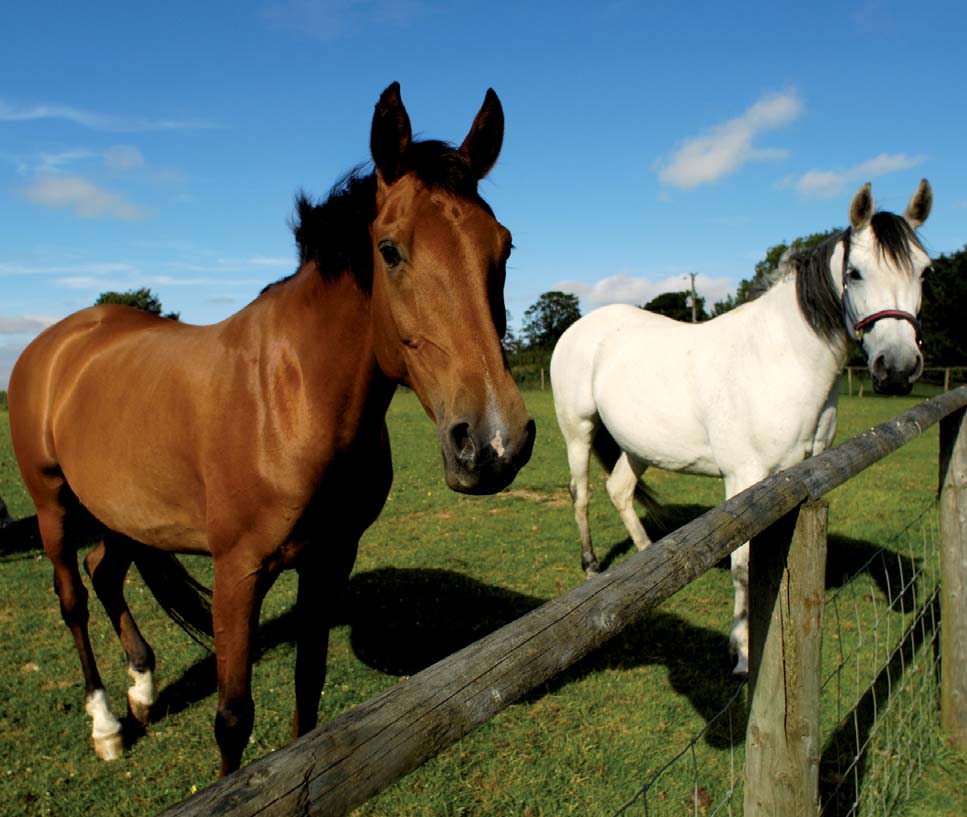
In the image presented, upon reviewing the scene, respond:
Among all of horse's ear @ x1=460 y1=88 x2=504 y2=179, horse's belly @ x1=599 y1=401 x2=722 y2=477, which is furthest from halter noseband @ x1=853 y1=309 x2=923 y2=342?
horse's ear @ x1=460 y1=88 x2=504 y2=179

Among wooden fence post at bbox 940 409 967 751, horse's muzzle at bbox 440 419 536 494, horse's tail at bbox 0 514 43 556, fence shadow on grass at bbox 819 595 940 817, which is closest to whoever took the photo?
horse's muzzle at bbox 440 419 536 494

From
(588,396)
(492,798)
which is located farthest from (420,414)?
(492,798)

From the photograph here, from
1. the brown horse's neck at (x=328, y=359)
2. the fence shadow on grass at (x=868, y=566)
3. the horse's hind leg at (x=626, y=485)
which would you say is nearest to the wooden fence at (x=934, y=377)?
the fence shadow on grass at (x=868, y=566)

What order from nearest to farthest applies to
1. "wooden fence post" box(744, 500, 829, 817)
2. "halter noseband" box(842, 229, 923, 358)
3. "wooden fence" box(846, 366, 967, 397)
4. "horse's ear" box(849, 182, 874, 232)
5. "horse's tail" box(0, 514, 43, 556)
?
"wooden fence post" box(744, 500, 829, 817), "halter noseband" box(842, 229, 923, 358), "horse's ear" box(849, 182, 874, 232), "horse's tail" box(0, 514, 43, 556), "wooden fence" box(846, 366, 967, 397)

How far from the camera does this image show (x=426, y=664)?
4.07 m

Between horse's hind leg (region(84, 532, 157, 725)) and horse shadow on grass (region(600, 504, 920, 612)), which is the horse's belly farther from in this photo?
horse's hind leg (region(84, 532, 157, 725))

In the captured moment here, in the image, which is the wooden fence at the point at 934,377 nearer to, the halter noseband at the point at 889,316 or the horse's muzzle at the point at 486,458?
the halter noseband at the point at 889,316

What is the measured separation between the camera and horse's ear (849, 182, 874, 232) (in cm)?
379

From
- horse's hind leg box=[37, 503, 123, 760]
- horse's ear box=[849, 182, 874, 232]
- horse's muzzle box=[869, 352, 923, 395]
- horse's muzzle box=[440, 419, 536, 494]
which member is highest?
horse's ear box=[849, 182, 874, 232]

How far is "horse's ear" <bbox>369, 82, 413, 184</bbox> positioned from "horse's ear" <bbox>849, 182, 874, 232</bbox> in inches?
115

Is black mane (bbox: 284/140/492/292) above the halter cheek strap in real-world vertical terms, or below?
above

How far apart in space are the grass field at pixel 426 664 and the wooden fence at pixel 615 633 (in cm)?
132

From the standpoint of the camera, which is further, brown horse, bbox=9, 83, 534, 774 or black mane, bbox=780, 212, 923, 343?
black mane, bbox=780, 212, 923, 343

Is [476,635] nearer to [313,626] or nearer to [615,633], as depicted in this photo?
[313,626]
